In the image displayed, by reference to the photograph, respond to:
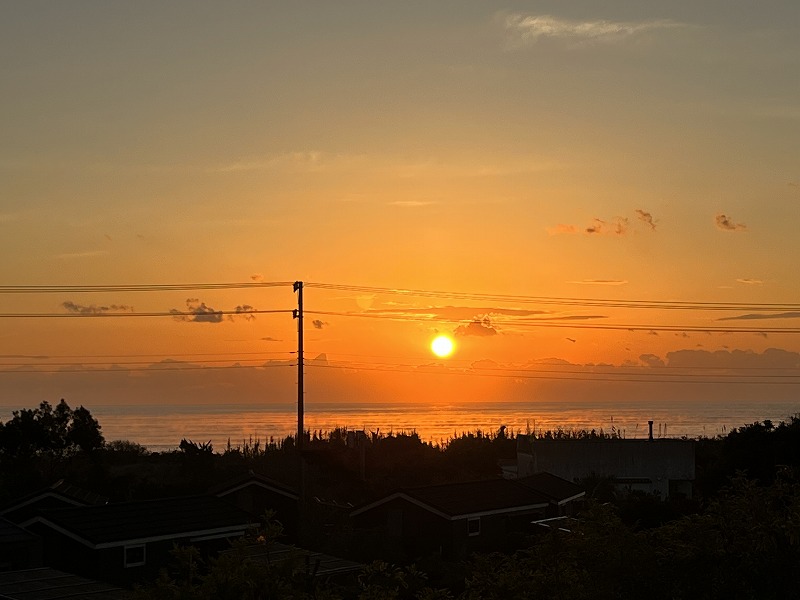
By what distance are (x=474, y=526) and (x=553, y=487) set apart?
425 inches

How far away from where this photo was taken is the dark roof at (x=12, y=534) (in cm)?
3239

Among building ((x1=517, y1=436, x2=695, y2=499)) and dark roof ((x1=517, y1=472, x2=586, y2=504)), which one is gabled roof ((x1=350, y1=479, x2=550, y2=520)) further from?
building ((x1=517, y1=436, x2=695, y2=499))

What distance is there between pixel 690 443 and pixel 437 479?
A: 1885cm

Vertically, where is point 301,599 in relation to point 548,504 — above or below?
above

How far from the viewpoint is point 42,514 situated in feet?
113

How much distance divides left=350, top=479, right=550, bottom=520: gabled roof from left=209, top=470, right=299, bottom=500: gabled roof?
3807mm

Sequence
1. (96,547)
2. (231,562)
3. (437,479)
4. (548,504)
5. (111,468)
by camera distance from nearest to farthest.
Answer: (231,562)
(96,547)
(548,504)
(437,479)
(111,468)

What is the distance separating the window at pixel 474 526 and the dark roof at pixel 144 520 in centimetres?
1212

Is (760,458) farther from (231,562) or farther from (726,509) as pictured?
(231,562)

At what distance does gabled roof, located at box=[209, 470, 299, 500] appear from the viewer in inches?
1844

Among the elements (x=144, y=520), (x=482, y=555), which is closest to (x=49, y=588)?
(x=144, y=520)

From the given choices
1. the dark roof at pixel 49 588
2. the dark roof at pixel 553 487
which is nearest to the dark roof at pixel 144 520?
the dark roof at pixel 49 588

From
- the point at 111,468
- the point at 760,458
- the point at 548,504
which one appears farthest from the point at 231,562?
the point at 111,468

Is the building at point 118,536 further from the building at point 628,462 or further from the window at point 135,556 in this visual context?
the building at point 628,462
